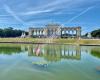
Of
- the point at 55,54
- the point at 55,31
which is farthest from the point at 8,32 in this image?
the point at 55,54

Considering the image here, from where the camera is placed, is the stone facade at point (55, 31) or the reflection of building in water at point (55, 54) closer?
the reflection of building in water at point (55, 54)

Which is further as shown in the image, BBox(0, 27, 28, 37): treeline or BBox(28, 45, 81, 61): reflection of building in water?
BBox(0, 27, 28, 37): treeline

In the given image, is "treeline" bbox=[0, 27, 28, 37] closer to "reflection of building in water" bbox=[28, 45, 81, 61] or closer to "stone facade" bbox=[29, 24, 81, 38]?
"stone facade" bbox=[29, 24, 81, 38]

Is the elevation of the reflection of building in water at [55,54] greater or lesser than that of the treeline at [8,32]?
lesser

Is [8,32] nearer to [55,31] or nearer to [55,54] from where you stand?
[55,31]

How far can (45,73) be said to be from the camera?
16734 mm

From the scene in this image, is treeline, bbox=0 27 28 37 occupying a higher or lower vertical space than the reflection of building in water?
higher

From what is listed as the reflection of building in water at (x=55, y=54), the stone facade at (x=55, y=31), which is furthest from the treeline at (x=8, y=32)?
the reflection of building in water at (x=55, y=54)

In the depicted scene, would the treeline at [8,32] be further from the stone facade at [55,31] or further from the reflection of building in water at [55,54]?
the reflection of building in water at [55,54]

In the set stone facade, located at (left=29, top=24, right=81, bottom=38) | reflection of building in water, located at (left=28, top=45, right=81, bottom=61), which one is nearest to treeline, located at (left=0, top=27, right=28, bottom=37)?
stone facade, located at (left=29, top=24, right=81, bottom=38)

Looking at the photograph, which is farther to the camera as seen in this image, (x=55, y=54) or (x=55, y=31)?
(x=55, y=31)

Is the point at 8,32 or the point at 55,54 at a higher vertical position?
the point at 8,32

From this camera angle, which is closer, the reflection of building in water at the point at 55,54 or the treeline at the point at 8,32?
the reflection of building in water at the point at 55,54

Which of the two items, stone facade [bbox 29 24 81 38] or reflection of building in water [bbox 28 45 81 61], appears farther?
stone facade [bbox 29 24 81 38]
